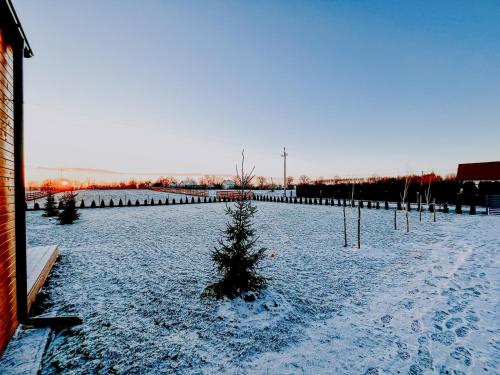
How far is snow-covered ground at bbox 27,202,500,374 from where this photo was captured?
344cm

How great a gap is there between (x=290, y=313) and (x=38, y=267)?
5.82 metres

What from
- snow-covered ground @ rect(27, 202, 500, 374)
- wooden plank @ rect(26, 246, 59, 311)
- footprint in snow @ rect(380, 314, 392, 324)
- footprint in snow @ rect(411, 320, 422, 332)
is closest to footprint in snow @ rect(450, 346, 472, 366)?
snow-covered ground @ rect(27, 202, 500, 374)

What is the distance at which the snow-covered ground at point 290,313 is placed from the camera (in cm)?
344

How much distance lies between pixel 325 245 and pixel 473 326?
226 inches

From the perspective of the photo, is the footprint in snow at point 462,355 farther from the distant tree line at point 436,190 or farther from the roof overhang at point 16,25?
the distant tree line at point 436,190

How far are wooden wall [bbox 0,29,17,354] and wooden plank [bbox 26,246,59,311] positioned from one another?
824 mm

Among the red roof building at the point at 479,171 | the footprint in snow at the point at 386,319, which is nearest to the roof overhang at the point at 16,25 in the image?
the footprint in snow at the point at 386,319

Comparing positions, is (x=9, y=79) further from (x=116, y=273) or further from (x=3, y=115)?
(x=116, y=273)

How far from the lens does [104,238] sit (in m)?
11.1

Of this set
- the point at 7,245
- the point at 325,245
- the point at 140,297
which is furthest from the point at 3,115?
the point at 325,245

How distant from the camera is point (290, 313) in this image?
4750 mm

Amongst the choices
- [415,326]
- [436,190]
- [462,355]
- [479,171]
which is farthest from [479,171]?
[462,355]

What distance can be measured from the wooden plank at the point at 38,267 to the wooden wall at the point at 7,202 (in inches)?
32.4

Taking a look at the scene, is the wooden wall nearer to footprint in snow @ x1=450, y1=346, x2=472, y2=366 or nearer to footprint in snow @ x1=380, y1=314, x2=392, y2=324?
footprint in snow @ x1=380, y1=314, x2=392, y2=324
